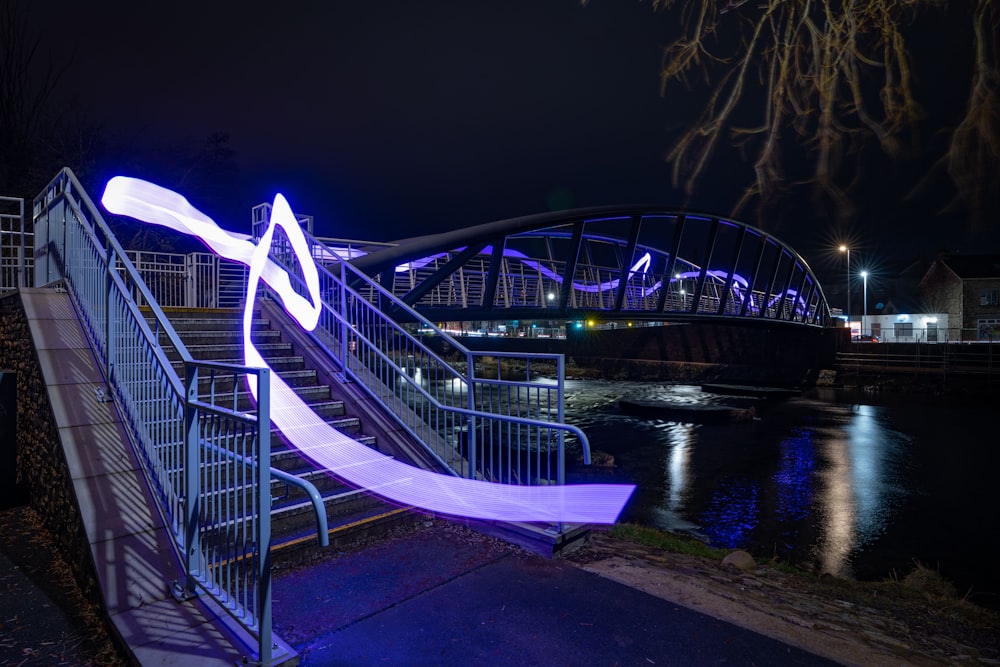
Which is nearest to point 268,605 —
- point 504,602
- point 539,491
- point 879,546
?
point 504,602

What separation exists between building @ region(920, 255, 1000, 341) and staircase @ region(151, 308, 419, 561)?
59.6 meters

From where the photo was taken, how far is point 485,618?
4148mm

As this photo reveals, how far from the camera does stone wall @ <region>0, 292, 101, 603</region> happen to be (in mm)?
4551

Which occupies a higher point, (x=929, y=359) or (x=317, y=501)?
(x=317, y=501)

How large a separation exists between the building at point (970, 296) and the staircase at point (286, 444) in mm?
59645

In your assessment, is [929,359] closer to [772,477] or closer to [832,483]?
[832,483]

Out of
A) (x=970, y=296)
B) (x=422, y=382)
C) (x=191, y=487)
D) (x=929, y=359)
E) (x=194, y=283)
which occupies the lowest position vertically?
(x=929, y=359)

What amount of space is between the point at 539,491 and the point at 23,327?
638 centimetres

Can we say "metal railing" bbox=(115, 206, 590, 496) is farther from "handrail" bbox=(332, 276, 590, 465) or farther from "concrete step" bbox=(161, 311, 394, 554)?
"concrete step" bbox=(161, 311, 394, 554)

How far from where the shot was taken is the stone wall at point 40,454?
4.55m

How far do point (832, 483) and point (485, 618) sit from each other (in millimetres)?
15589

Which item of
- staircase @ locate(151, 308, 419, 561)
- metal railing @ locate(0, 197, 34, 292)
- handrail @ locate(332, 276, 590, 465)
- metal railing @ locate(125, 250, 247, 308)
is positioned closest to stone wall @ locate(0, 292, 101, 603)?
staircase @ locate(151, 308, 419, 561)

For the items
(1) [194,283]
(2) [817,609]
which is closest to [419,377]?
(2) [817,609]

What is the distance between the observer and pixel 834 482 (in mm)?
16281
